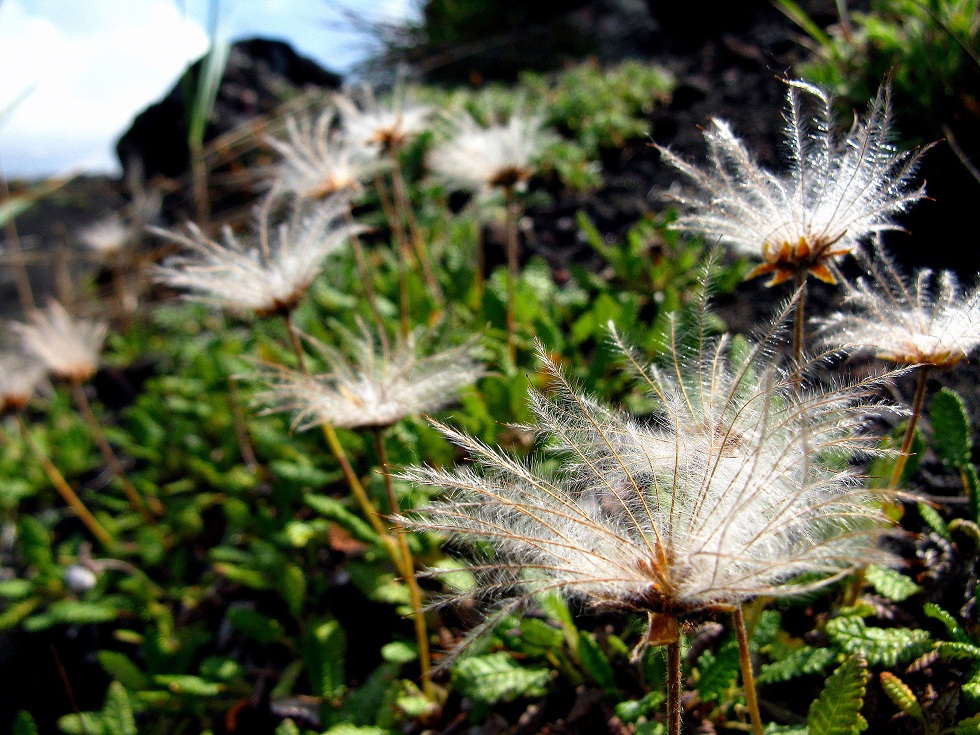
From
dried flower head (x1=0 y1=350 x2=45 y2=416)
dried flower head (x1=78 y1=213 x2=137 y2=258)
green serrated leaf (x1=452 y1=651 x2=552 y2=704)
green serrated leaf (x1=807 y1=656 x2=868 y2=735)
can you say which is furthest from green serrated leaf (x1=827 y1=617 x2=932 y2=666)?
dried flower head (x1=78 y1=213 x2=137 y2=258)

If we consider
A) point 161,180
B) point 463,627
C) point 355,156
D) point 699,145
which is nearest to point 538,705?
point 463,627

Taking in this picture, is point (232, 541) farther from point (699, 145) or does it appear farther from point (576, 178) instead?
point (699, 145)

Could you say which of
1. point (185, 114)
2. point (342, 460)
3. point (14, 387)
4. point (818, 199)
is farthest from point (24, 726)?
point (185, 114)

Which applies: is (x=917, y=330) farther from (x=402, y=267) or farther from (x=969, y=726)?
(x=402, y=267)

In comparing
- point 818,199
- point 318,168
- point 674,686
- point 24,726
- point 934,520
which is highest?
point 818,199

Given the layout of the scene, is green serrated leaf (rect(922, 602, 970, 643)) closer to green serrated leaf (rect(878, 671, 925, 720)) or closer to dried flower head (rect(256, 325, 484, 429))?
green serrated leaf (rect(878, 671, 925, 720))

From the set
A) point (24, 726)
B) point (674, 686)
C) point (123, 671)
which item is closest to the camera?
point (674, 686)
